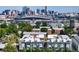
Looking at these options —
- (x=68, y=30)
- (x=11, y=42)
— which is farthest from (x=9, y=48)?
(x=68, y=30)

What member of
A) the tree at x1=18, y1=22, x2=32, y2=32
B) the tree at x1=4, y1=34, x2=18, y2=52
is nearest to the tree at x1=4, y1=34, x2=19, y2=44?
the tree at x1=4, y1=34, x2=18, y2=52

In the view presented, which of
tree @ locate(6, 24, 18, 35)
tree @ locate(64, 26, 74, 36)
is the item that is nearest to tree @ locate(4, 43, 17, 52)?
tree @ locate(6, 24, 18, 35)

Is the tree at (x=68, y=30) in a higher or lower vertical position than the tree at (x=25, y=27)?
lower

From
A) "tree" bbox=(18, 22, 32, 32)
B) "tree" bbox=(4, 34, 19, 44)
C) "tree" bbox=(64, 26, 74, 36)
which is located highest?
"tree" bbox=(18, 22, 32, 32)

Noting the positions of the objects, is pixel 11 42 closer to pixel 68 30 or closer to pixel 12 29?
pixel 12 29

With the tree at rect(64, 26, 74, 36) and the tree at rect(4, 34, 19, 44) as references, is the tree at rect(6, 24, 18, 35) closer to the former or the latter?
the tree at rect(4, 34, 19, 44)

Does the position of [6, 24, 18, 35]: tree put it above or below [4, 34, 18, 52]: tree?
above

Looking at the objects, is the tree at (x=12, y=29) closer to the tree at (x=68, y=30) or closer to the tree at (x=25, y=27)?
the tree at (x=25, y=27)

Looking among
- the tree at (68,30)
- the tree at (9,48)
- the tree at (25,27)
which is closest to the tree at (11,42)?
the tree at (9,48)

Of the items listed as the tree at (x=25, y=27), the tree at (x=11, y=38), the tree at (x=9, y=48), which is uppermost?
the tree at (x=25, y=27)

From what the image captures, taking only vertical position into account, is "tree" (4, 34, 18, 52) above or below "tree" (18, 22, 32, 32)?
below
